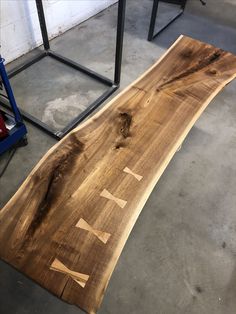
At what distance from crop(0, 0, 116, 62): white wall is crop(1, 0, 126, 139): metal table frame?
6.2 inches

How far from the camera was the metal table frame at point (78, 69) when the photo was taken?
175cm

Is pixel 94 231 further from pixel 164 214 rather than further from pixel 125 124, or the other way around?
pixel 164 214

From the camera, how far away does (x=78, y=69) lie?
2.27 meters

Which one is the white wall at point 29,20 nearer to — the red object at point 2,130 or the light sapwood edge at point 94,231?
the red object at point 2,130

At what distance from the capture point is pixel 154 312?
115 centimetres

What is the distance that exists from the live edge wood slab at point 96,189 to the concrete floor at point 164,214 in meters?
0.50

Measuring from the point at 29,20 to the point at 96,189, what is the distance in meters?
1.97

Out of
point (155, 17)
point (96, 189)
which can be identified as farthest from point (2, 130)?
point (155, 17)

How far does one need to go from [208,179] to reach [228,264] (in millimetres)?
511

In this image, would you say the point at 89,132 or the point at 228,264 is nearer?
the point at 89,132

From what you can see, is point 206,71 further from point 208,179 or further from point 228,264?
point 228,264

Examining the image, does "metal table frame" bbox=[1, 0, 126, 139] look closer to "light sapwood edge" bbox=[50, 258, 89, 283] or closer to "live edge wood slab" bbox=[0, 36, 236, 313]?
"live edge wood slab" bbox=[0, 36, 236, 313]

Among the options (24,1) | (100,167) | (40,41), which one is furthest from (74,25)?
(100,167)

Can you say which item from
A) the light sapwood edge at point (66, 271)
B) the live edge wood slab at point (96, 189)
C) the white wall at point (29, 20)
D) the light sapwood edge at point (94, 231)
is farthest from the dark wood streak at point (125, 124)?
the white wall at point (29, 20)
